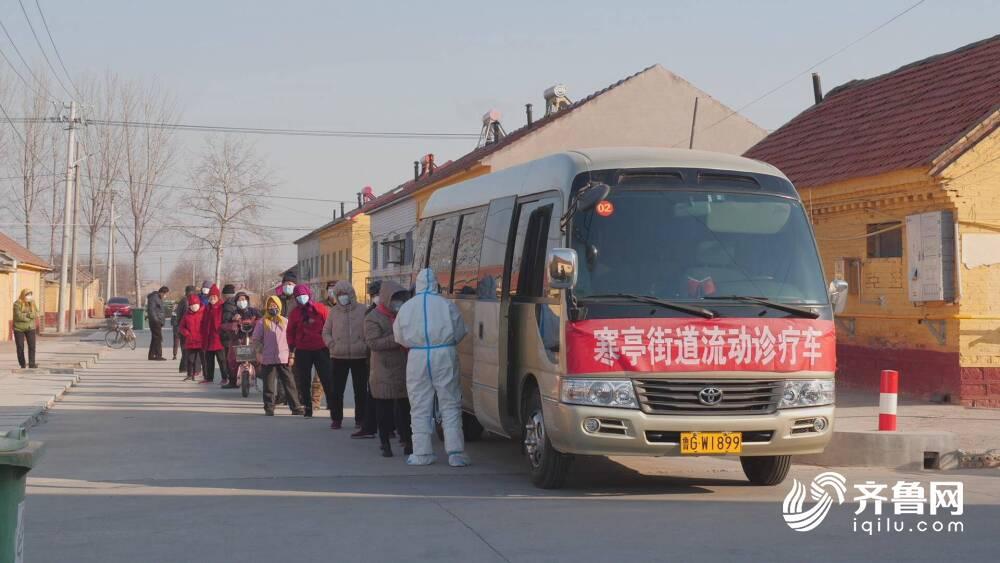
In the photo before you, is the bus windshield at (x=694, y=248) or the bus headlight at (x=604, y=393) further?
the bus windshield at (x=694, y=248)

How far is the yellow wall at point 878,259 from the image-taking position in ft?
55.7

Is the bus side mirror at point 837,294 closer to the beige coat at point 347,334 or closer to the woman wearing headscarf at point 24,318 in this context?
the beige coat at point 347,334

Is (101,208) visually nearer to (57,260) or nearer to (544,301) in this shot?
(57,260)

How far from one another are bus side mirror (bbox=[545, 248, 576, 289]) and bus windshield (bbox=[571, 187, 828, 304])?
23 cm

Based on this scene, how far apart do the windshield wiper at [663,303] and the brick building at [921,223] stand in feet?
26.5

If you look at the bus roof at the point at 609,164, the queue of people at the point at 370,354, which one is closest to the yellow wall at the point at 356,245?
the queue of people at the point at 370,354

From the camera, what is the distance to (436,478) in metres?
11.3

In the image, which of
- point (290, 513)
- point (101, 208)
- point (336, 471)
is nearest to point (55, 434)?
point (336, 471)

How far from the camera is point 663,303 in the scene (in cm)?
957

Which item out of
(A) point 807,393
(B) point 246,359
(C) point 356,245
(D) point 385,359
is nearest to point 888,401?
(A) point 807,393

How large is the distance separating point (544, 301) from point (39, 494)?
440cm

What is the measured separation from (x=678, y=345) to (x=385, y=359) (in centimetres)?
431

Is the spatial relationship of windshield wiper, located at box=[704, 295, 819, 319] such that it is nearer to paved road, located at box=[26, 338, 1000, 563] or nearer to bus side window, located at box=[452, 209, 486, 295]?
paved road, located at box=[26, 338, 1000, 563]

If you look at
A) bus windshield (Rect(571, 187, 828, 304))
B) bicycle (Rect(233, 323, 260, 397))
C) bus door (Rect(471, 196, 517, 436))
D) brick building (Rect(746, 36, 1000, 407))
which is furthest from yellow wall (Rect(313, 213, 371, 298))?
bus windshield (Rect(571, 187, 828, 304))
